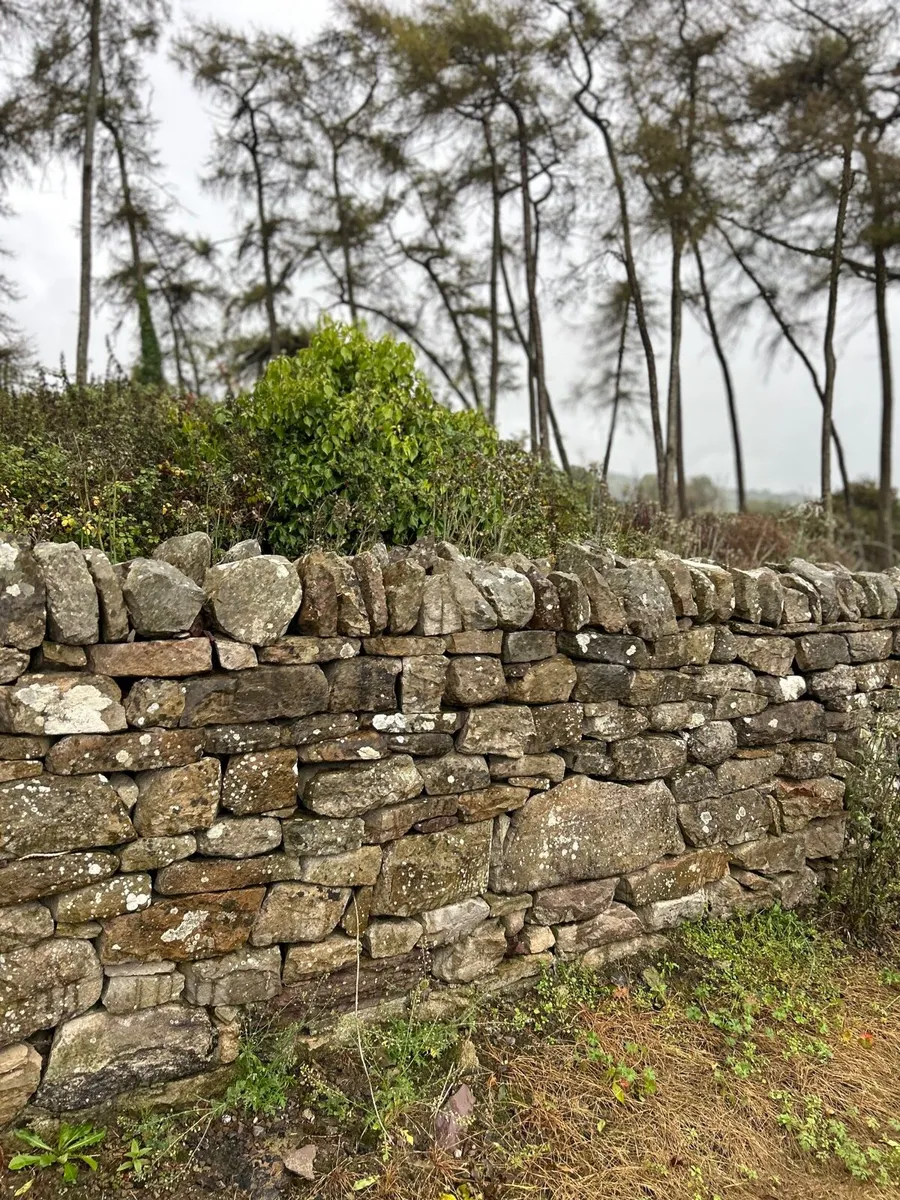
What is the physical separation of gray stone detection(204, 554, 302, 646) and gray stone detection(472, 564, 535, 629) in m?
0.83

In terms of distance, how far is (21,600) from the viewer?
7.16ft

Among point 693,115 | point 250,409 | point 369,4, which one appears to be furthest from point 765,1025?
point 369,4

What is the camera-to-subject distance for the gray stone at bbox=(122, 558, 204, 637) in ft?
7.75

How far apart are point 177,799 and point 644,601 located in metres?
2.17

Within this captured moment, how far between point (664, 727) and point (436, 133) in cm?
1303

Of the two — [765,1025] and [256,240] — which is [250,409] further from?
[256,240]

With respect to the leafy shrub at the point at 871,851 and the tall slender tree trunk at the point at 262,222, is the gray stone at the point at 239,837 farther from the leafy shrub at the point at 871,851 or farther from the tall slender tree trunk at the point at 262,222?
the tall slender tree trunk at the point at 262,222

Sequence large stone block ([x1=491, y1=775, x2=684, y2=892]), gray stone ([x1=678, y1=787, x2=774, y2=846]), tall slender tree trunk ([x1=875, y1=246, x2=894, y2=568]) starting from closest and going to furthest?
large stone block ([x1=491, y1=775, x2=684, y2=892]) < gray stone ([x1=678, y1=787, x2=774, y2=846]) < tall slender tree trunk ([x1=875, y1=246, x2=894, y2=568])

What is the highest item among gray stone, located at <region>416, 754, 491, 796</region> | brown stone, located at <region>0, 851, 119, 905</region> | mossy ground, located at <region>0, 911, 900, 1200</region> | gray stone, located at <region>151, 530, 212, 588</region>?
gray stone, located at <region>151, 530, 212, 588</region>

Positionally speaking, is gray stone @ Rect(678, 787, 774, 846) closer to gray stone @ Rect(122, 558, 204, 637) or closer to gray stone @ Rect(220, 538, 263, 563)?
gray stone @ Rect(220, 538, 263, 563)

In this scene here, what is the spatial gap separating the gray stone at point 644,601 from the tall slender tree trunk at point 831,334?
17.5 ft

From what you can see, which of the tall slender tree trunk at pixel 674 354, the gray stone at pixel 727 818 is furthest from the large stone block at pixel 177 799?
the tall slender tree trunk at pixel 674 354

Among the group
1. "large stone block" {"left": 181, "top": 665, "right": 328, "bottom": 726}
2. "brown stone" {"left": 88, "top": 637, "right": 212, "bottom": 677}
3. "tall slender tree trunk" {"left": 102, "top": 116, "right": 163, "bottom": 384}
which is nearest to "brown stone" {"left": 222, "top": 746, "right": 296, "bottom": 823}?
"large stone block" {"left": 181, "top": 665, "right": 328, "bottom": 726}

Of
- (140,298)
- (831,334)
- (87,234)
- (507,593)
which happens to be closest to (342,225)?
(140,298)
